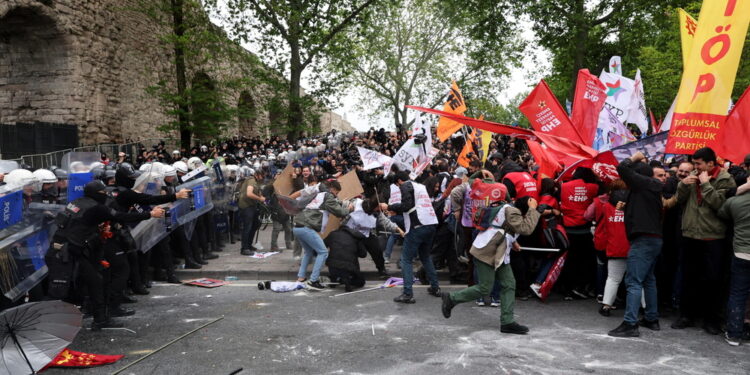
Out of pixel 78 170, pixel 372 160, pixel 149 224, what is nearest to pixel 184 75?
pixel 78 170

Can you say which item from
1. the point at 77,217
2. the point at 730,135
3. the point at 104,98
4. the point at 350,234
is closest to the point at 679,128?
the point at 730,135

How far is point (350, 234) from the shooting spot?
322 inches

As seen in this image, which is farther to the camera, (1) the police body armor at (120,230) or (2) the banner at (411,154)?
(2) the banner at (411,154)

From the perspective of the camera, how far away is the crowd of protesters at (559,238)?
5.73 metres

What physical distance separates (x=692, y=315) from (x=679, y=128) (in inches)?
81.1

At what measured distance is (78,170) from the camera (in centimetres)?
797

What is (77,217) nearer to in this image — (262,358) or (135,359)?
(135,359)

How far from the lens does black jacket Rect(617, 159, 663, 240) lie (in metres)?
5.70

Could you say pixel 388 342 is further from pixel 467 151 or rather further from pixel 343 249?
pixel 467 151

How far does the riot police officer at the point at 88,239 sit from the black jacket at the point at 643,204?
547 cm

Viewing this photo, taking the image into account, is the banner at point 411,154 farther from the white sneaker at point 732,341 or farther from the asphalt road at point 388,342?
the white sneaker at point 732,341

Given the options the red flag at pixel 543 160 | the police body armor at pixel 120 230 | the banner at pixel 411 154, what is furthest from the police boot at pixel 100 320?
the red flag at pixel 543 160

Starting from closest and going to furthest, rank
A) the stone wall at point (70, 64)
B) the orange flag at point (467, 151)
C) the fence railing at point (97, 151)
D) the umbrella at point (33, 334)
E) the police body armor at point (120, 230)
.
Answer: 1. the umbrella at point (33, 334)
2. the police body armor at point (120, 230)
3. the orange flag at point (467, 151)
4. the fence railing at point (97, 151)
5. the stone wall at point (70, 64)

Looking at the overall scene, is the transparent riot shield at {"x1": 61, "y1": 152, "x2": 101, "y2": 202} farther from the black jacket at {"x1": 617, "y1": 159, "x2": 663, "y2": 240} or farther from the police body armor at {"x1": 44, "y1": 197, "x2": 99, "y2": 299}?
the black jacket at {"x1": 617, "y1": 159, "x2": 663, "y2": 240}
